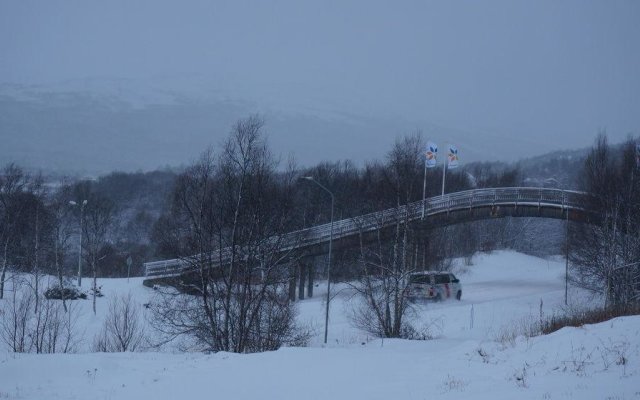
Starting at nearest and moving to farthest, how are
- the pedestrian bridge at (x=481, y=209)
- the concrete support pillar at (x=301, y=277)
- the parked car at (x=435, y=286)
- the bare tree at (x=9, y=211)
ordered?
the parked car at (x=435, y=286) < the bare tree at (x=9, y=211) < the pedestrian bridge at (x=481, y=209) < the concrete support pillar at (x=301, y=277)

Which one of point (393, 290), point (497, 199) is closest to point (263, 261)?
point (393, 290)

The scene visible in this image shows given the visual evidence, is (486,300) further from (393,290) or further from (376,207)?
(393,290)

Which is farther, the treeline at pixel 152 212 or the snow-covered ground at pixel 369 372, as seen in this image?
the treeline at pixel 152 212

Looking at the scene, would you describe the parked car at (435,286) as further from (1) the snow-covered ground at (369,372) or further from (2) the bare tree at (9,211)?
(2) the bare tree at (9,211)

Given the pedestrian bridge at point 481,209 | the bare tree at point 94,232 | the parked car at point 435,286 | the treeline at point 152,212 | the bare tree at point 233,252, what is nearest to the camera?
the bare tree at point 233,252

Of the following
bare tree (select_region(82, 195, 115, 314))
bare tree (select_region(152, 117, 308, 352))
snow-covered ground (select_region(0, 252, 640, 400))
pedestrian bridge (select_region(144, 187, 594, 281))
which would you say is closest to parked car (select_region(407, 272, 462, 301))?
pedestrian bridge (select_region(144, 187, 594, 281))

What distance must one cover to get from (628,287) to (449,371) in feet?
83.4

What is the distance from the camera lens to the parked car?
128 feet

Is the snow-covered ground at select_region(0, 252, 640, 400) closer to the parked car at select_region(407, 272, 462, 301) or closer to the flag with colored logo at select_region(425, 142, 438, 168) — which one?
the parked car at select_region(407, 272, 462, 301)

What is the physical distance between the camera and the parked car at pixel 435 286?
128 feet

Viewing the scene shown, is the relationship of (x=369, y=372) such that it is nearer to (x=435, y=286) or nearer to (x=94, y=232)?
(x=435, y=286)

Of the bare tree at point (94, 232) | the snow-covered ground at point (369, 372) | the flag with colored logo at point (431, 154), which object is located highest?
the flag with colored logo at point (431, 154)

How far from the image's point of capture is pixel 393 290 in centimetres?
2881

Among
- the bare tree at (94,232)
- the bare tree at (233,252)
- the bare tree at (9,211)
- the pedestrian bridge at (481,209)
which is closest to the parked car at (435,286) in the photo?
the pedestrian bridge at (481,209)
